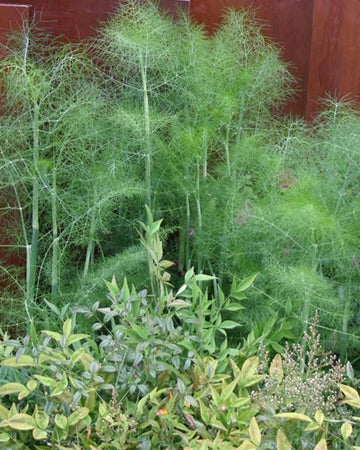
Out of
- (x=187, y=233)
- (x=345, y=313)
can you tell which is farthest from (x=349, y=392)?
(x=187, y=233)

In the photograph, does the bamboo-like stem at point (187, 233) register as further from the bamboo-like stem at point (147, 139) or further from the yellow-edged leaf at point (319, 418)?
the yellow-edged leaf at point (319, 418)

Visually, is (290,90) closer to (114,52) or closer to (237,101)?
(237,101)

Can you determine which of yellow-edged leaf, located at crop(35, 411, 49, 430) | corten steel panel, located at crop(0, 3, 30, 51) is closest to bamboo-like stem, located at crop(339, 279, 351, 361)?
yellow-edged leaf, located at crop(35, 411, 49, 430)

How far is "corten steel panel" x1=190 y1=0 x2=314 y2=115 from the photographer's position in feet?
11.6

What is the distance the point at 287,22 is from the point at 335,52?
10.1 inches

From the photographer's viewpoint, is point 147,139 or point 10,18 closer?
point 147,139

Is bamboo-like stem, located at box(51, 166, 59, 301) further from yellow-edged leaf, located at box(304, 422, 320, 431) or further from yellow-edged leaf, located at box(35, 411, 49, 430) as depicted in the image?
yellow-edged leaf, located at box(304, 422, 320, 431)

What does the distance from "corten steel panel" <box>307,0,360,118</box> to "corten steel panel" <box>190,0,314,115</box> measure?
36 millimetres

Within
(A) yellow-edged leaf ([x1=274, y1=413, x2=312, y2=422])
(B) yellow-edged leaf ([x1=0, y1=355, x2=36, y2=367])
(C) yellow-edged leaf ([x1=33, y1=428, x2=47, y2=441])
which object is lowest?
(C) yellow-edged leaf ([x1=33, y1=428, x2=47, y2=441])

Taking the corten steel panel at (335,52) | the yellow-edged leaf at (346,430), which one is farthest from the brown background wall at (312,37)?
the yellow-edged leaf at (346,430)

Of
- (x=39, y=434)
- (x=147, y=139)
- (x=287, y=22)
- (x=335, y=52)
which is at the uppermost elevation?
(x=287, y=22)

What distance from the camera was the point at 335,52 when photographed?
3666 mm

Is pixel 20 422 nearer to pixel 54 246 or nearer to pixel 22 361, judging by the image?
pixel 22 361

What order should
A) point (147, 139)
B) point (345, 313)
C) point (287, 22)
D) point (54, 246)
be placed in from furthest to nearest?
point (287, 22) → point (147, 139) → point (54, 246) → point (345, 313)
